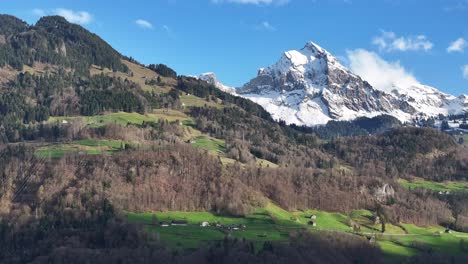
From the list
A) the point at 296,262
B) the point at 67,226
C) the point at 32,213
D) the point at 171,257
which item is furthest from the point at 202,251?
the point at 32,213

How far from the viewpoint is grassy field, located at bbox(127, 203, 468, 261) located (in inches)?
5981

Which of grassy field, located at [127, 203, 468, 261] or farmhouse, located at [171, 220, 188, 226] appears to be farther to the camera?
farmhouse, located at [171, 220, 188, 226]

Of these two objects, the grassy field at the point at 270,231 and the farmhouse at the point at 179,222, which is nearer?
the grassy field at the point at 270,231

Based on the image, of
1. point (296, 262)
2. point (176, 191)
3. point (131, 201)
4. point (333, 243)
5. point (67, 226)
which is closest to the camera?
point (296, 262)

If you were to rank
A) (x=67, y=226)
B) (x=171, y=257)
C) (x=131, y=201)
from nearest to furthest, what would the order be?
1. (x=171, y=257)
2. (x=67, y=226)
3. (x=131, y=201)

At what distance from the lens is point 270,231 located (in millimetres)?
168625

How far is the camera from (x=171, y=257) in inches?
5172

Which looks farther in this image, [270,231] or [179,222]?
[270,231]

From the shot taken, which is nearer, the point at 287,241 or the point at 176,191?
the point at 287,241

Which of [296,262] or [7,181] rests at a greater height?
[7,181]

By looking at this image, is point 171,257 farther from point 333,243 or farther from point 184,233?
point 333,243

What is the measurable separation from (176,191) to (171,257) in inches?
2308

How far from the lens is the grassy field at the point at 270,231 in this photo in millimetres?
151913

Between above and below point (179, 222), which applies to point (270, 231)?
below
